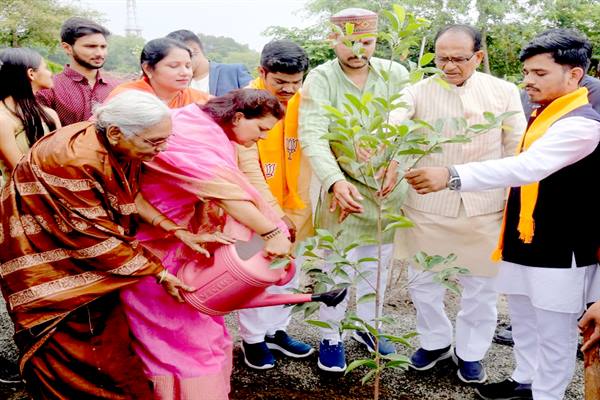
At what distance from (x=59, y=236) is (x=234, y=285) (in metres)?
0.63

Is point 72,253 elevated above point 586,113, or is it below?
below

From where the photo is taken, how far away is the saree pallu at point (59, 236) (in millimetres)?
1864

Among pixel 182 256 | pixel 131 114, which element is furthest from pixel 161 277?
pixel 131 114

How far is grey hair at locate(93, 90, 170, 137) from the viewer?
6.14 feet

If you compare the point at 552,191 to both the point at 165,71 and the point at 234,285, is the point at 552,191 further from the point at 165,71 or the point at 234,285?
the point at 165,71

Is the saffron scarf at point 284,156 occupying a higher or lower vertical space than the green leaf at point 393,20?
lower

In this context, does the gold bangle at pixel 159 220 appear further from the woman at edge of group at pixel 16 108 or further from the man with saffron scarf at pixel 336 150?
the woman at edge of group at pixel 16 108

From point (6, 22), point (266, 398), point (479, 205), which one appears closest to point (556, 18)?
point (479, 205)

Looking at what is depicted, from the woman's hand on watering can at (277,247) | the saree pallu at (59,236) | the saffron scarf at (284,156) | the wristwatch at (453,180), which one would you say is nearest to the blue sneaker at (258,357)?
the saffron scarf at (284,156)

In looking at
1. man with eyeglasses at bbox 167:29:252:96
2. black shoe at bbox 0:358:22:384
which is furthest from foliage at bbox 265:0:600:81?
black shoe at bbox 0:358:22:384

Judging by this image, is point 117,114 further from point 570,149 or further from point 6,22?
point 6,22

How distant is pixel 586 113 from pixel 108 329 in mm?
2085

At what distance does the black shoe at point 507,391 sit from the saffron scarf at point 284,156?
1.40 m

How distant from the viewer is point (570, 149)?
228cm
